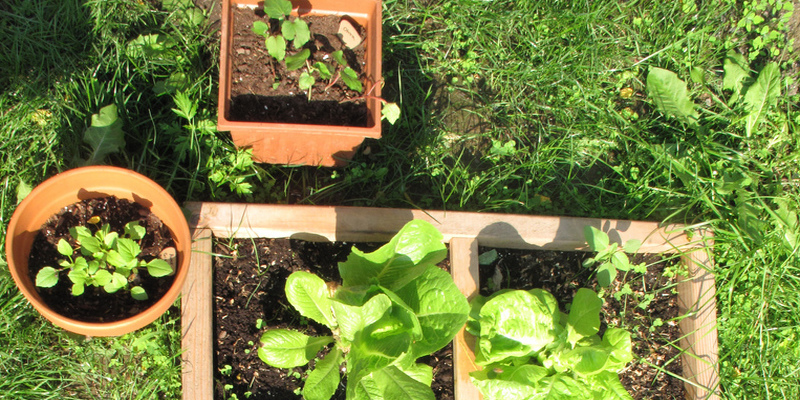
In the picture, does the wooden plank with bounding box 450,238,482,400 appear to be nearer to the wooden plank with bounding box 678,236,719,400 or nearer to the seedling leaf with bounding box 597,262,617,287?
the seedling leaf with bounding box 597,262,617,287

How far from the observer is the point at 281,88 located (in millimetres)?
1851

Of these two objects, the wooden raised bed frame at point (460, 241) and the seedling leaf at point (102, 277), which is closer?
the seedling leaf at point (102, 277)

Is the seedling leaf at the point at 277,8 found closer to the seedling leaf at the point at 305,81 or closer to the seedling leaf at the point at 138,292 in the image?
the seedling leaf at the point at 305,81

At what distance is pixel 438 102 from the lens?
2.36m

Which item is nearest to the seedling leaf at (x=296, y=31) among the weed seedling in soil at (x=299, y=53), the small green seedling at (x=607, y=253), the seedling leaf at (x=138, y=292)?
the weed seedling in soil at (x=299, y=53)

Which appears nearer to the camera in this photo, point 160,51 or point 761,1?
point 160,51

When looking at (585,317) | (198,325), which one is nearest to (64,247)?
(198,325)

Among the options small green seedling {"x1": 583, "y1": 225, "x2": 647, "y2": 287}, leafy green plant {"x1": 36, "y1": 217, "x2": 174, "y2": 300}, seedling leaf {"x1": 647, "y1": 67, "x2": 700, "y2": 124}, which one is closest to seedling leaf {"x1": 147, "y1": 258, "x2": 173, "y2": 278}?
leafy green plant {"x1": 36, "y1": 217, "x2": 174, "y2": 300}

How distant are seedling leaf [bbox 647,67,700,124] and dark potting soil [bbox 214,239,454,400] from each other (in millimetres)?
1366

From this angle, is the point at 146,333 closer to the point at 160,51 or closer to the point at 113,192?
the point at 113,192

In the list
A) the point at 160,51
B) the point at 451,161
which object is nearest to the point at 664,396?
the point at 451,161

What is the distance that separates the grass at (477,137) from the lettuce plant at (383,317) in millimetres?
541

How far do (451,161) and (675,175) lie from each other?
917mm

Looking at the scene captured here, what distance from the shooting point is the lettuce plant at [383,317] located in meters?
1.54
